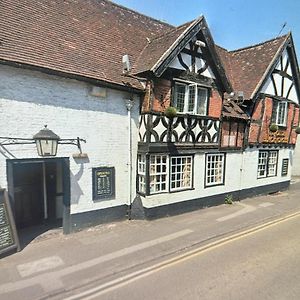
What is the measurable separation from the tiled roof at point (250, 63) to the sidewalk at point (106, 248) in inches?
268

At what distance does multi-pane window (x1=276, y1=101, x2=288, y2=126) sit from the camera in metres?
15.8

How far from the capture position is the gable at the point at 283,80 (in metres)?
15.0

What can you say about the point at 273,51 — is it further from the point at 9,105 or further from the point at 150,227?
the point at 9,105

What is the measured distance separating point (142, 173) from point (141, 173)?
0.18 ft

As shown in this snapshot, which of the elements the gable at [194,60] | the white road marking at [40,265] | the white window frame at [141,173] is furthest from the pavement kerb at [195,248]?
the gable at [194,60]

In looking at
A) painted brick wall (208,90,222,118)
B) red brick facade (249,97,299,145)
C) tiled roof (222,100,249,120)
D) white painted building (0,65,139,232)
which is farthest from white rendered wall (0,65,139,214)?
red brick facade (249,97,299,145)

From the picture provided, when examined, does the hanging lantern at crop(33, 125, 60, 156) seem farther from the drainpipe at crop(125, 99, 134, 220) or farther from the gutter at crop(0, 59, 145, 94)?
the drainpipe at crop(125, 99, 134, 220)

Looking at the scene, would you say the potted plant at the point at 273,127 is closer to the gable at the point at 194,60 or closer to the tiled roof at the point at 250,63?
the tiled roof at the point at 250,63

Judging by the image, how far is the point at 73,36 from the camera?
1009 centimetres

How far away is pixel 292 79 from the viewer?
53.7 ft

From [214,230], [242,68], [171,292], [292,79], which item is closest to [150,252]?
[171,292]

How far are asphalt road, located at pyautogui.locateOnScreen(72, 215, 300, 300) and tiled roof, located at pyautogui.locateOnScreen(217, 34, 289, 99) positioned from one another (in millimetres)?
8578

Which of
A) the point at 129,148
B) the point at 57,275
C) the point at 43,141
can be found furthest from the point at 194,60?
the point at 57,275

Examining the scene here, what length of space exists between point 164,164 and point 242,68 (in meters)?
9.13
